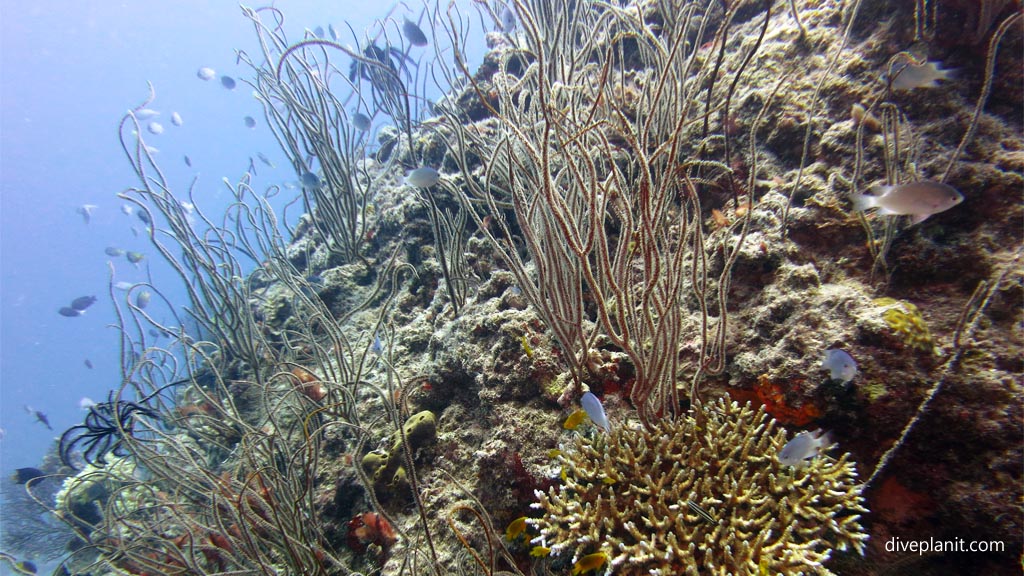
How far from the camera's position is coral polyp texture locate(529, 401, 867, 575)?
186cm

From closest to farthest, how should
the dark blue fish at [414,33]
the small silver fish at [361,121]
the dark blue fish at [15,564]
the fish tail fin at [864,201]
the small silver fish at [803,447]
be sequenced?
the small silver fish at [803,447] < the fish tail fin at [864,201] < the dark blue fish at [15,564] < the dark blue fish at [414,33] < the small silver fish at [361,121]

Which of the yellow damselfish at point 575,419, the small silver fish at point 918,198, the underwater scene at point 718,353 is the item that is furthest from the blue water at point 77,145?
→ the small silver fish at point 918,198

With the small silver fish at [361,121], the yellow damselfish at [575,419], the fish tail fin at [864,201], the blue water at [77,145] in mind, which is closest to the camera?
the fish tail fin at [864,201]

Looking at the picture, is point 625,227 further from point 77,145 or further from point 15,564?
point 77,145

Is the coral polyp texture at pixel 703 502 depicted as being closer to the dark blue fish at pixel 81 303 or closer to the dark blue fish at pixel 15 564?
the dark blue fish at pixel 15 564

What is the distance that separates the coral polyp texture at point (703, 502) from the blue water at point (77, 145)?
79952 millimetres

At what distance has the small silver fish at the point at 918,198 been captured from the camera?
1930mm

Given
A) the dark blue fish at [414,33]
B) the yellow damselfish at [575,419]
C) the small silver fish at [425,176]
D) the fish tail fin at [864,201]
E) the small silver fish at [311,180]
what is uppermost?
Answer: the dark blue fish at [414,33]

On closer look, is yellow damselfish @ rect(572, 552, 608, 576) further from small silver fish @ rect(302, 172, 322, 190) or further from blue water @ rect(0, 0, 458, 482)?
blue water @ rect(0, 0, 458, 482)

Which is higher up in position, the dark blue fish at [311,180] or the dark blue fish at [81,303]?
the dark blue fish at [81,303]

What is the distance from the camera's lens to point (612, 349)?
2908 mm

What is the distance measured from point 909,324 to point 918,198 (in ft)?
2.06

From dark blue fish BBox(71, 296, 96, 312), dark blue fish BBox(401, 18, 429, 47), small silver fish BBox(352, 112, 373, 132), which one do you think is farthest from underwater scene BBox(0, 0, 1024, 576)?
dark blue fish BBox(71, 296, 96, 312)

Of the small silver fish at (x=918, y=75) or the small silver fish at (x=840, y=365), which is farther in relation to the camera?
the small silver fish at (x=918, y=75)
